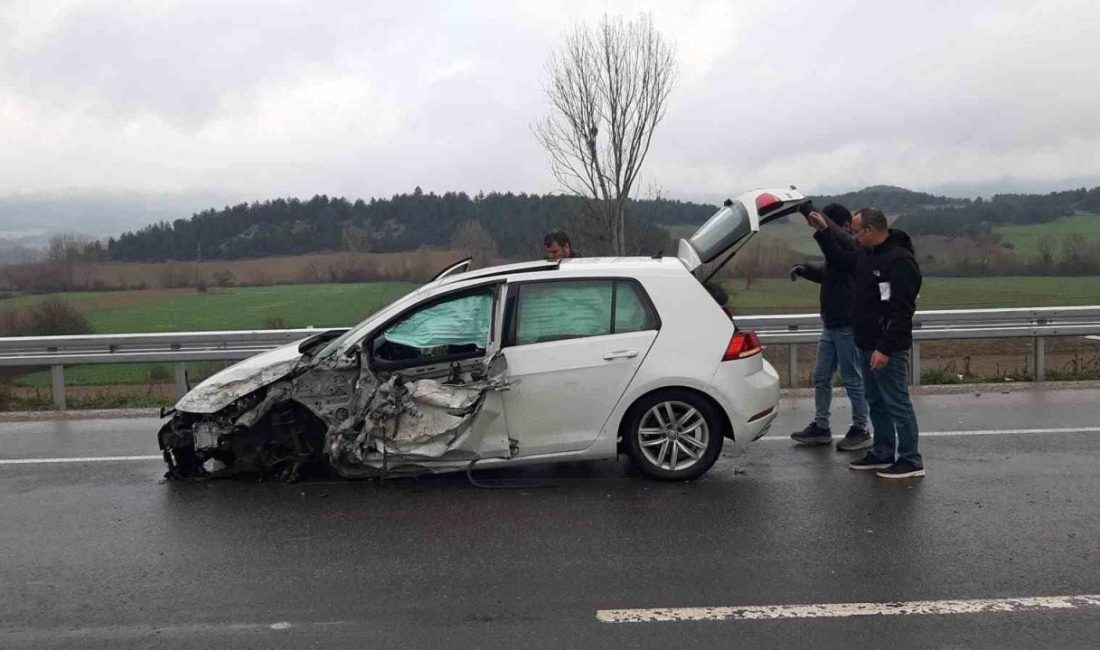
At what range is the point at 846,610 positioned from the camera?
430cm

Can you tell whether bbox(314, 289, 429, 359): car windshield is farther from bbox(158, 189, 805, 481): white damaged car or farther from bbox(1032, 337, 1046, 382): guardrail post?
bbox(1032, 337, 1046, 382): guardrail post

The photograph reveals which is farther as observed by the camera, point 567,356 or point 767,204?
point 767,204

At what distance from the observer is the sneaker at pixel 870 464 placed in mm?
6824

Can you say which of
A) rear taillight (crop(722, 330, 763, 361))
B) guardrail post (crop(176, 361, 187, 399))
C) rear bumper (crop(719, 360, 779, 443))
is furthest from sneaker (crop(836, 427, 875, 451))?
guardrail post (crop(176, 361, 187, 399))

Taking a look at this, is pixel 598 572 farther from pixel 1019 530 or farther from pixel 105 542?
pixel 105 542

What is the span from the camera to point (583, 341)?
6.34 m

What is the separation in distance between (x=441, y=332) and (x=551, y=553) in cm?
191

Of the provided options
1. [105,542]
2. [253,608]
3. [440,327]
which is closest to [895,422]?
[440,327]

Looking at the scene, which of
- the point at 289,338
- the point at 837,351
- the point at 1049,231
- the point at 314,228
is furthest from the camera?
the point at 314,228

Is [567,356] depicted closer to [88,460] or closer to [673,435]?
[673,435]

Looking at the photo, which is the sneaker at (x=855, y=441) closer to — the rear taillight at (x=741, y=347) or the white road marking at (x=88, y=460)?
the rear taillight at (x=741, y=347)

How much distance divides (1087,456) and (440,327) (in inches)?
197

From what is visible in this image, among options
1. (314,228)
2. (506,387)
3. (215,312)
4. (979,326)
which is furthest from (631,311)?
(314,228)

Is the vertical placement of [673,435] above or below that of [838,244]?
below
